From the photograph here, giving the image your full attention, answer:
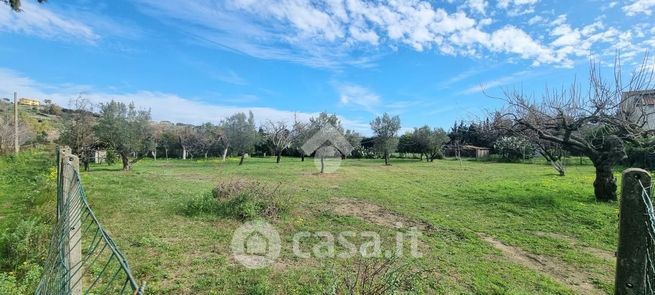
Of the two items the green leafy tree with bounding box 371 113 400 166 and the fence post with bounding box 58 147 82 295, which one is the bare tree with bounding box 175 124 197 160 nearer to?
the green leafy tree with bounding box 371 113 400 166

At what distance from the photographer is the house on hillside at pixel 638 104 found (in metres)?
8.81

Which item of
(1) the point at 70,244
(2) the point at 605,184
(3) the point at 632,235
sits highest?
(3) the point at 632,235

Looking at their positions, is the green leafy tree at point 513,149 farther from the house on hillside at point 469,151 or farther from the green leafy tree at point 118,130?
the green leafy tree at point 118,130

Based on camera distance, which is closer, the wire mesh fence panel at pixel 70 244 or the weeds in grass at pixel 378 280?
the wire mesh fence panel at pixel 70 244

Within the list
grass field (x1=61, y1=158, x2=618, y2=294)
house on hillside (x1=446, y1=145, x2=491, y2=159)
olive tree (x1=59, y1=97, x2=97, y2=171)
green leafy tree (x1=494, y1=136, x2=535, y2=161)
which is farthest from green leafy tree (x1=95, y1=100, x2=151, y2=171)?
house on hillside (x1=446, y1=145, x2=491, y2=159)

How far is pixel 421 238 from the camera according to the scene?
6.17 m

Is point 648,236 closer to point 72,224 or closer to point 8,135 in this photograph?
point 72,224

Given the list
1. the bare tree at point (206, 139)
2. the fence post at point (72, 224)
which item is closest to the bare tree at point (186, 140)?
the bare tree at point (206, 139)

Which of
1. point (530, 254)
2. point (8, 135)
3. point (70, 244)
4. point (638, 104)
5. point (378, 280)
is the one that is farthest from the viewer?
point (8, 135)

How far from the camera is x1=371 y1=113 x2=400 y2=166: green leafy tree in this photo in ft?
93.9

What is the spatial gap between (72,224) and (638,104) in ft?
40.8

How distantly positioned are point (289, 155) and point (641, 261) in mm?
39064

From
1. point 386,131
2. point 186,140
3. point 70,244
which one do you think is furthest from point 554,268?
point 186,140

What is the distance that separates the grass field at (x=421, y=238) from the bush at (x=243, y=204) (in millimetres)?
248
